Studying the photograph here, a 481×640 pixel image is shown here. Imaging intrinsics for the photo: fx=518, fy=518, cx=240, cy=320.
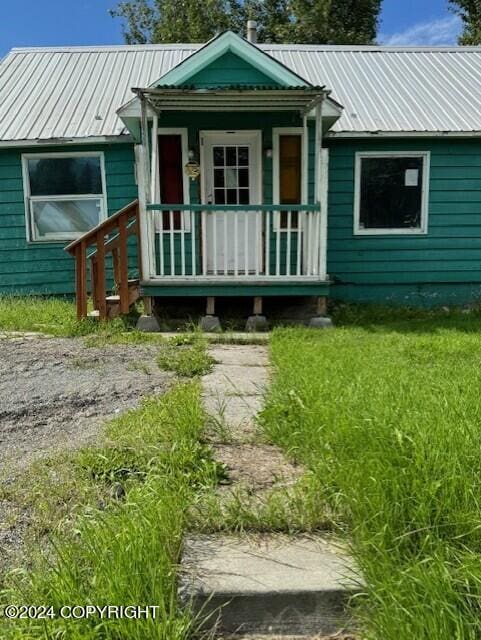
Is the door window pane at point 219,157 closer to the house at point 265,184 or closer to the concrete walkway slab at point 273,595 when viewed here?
the house at point 265,184

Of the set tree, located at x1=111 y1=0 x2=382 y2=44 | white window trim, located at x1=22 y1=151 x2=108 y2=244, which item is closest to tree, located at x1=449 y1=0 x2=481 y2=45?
tree, located at x1=111 y1=0 x2=382 y2=44

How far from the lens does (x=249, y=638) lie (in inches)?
60.9

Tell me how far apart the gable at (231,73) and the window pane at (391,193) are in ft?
8.15

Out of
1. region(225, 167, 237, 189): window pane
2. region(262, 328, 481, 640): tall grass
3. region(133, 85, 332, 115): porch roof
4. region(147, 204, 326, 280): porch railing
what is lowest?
region(262, 328, 481, 640): tall grass

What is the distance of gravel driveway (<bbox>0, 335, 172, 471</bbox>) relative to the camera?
9.89 feet

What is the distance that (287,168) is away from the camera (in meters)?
8.14

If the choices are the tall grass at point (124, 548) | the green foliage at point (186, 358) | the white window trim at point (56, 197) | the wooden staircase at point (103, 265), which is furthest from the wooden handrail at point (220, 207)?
the tall grass at point (124, 548)

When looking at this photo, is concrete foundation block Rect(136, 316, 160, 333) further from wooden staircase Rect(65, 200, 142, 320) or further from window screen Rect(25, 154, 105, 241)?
window screen Rect(25, 154, 105, 241)

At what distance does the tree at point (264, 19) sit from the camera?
21.1m

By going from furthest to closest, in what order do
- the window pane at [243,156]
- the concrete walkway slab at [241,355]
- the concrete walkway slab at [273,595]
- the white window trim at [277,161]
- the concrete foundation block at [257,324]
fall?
the window pane at [243,156] < the white window trim at [277,161] < the concrete foundation block at [257,324] < the concrete walkway slab at [241,355] < the concrete walkway slab at [273,595]

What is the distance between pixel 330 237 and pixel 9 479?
6913 millimetres

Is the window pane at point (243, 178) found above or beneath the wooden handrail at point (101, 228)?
above

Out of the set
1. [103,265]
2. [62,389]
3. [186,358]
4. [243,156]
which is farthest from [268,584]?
[243,156]

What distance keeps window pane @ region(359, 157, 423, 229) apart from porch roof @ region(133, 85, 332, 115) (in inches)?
82.4
